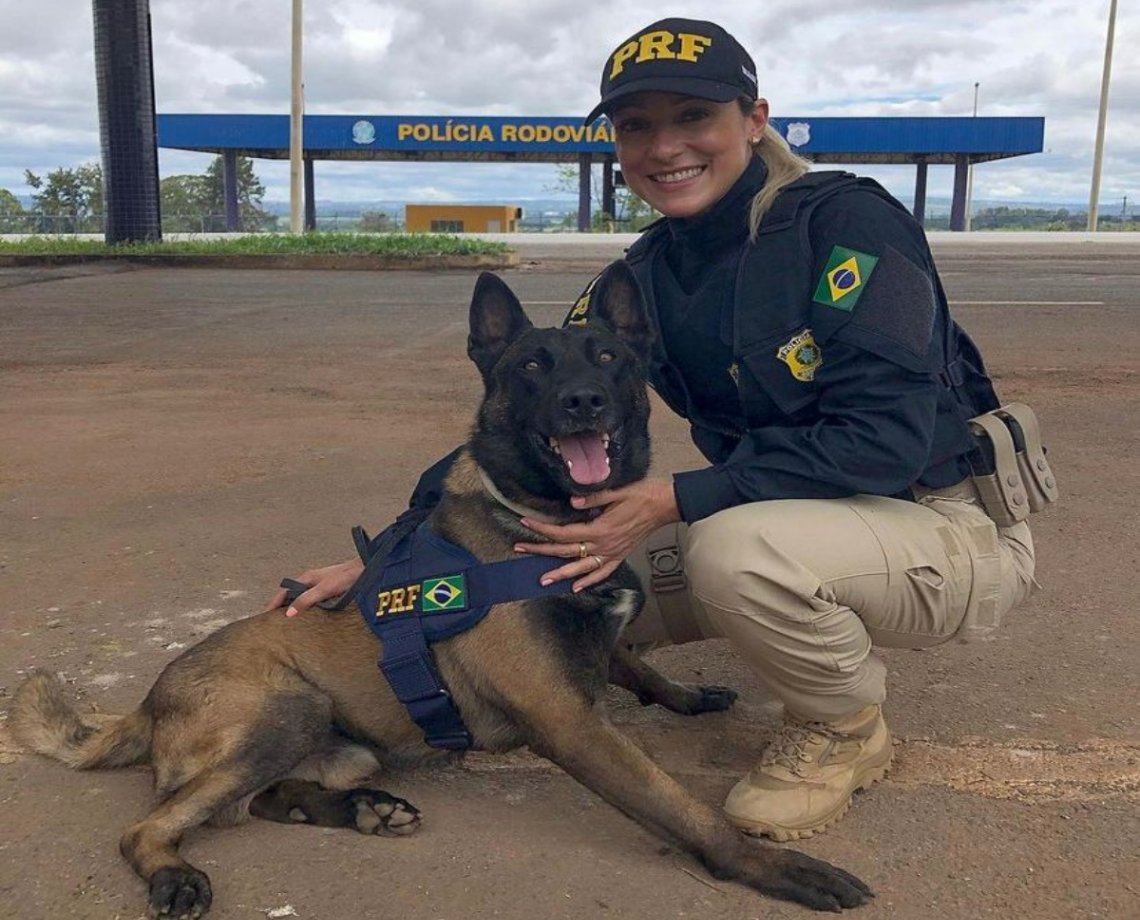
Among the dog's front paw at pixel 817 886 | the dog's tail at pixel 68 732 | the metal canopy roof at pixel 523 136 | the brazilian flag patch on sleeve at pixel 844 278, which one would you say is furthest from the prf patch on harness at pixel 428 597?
the metal canopy roof at pixel 523 136

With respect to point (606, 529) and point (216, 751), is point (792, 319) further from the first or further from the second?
point (216, 751)

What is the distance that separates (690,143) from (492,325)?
74cm

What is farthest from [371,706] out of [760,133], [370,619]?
[760,133]

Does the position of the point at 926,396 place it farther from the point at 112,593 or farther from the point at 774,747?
the point at 112,593

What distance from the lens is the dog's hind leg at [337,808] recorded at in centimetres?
253

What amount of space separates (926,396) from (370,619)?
148cm

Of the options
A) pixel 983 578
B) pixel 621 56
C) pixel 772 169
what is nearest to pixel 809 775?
→ pixel 983 578

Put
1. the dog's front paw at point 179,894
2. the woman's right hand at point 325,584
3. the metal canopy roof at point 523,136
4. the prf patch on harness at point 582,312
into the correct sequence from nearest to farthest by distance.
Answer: the dog's front paw at point 179,894, the woman's right hand at point 325,584, the prf patch on harness at point 582,312, the metal canopy roof at point 523,136

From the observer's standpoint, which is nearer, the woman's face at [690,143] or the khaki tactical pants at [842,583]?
the khaki tactical pants at [842,583]

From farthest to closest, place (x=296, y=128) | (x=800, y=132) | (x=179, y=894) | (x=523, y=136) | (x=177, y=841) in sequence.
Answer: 1. (x=523, y=136)
2. (x=800, y=132)
3. (x=296, y=128)
4. (x=177, y=841)
5. (x=179, y=894)

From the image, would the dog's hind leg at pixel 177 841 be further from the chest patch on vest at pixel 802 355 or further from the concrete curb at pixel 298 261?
the concrete curb at pixel 298 261

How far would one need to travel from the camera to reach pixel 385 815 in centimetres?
254

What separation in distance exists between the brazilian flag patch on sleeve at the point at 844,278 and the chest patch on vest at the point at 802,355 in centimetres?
11

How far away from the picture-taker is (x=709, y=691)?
125 inches
